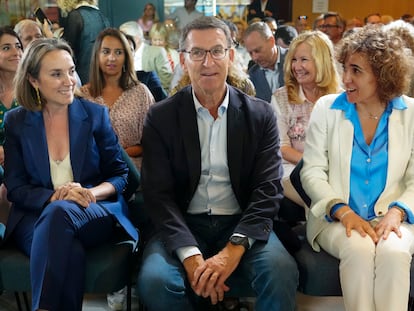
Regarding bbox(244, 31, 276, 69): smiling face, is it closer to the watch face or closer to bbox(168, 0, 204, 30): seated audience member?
bbox(168, 0, 204, 30): seated audience member

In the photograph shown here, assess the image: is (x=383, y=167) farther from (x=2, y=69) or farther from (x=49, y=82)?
(x=2, y=69)

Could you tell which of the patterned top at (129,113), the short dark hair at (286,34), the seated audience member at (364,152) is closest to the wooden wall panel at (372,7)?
the short dark hair at (286,34)

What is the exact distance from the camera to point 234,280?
75.5 inches

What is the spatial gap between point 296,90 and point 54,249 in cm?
169

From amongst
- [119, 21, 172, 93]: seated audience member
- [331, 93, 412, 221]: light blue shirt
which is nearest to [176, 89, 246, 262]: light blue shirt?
[331, 93, 412, 221]: light blue shirt

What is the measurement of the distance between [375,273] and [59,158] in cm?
140

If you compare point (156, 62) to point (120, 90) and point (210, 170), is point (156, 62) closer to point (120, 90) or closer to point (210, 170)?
point (120, 90)

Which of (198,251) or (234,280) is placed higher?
(198,251)

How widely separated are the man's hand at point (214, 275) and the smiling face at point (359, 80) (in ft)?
2.85

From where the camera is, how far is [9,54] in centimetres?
296

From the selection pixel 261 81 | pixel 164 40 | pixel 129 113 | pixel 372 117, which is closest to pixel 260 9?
pixel 164 40

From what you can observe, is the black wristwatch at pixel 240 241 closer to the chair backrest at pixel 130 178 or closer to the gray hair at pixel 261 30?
the chair backrest at pixel 130 178

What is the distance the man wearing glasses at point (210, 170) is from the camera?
6.30 ft

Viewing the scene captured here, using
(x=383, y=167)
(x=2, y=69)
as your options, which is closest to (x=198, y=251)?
(x=383, y=167)
